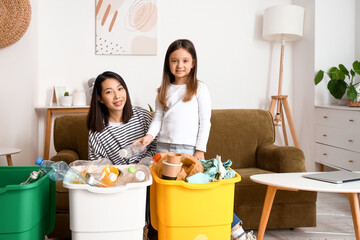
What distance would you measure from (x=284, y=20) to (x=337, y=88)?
0.76 m

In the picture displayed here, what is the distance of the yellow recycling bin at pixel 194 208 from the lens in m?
1.34

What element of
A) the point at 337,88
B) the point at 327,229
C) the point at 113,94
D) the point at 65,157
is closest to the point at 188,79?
the point at 113,94

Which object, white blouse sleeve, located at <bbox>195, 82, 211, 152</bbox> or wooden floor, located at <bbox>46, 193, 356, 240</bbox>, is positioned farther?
wooden floor, located at <bbox>46, 193, 356, 240</bbox>

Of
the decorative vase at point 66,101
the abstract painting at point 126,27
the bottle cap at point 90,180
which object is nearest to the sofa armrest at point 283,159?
the bottle cap at point 90,180

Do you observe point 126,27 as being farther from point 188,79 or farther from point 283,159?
point 283,159

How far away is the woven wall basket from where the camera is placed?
3.01 meters

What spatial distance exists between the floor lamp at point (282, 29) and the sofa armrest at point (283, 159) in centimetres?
113

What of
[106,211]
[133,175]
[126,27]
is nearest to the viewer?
[106,211]

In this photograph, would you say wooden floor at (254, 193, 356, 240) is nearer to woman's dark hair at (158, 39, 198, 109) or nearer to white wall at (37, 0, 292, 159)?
woman's dark hair at (158, 39, 198, 109)

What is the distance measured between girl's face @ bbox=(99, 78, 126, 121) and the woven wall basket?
1.47m

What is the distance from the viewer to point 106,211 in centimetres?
128

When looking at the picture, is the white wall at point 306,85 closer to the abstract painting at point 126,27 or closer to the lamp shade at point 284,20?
the lamp shade at point 284,20

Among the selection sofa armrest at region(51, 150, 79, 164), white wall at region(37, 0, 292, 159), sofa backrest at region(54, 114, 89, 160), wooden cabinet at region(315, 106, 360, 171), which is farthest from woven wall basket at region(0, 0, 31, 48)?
wooden cabinet at region(315, 106, 360, 171)

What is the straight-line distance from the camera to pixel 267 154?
102 inches
